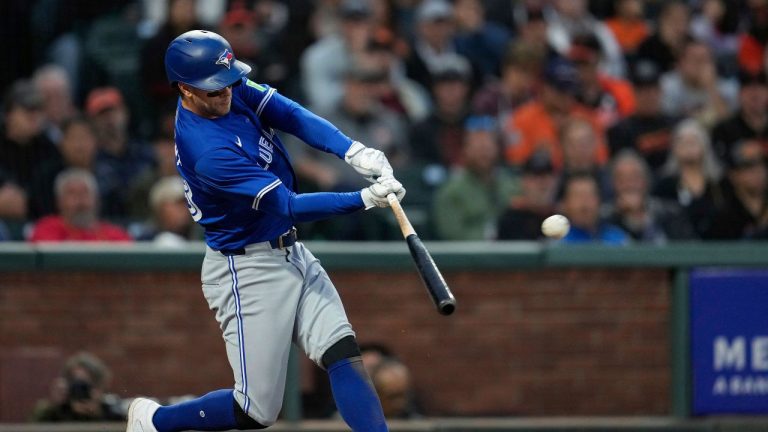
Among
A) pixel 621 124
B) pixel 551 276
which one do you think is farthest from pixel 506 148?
pixel 551 276

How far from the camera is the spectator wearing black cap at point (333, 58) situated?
8102 mm

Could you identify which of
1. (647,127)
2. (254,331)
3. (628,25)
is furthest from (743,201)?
(254,331)

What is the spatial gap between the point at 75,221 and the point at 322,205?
2821 mm

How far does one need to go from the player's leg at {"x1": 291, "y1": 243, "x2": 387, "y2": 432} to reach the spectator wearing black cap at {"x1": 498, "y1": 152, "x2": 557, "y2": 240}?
2.54m

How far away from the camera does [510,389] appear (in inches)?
256

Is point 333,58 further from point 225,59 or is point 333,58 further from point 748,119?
point 225,59

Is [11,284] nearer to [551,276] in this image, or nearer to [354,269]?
[354,269]

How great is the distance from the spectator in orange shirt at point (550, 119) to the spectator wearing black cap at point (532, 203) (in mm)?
422

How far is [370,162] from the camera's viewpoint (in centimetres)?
455

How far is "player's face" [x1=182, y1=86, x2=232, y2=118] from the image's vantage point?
445 centimetres

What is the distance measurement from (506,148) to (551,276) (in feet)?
5.65

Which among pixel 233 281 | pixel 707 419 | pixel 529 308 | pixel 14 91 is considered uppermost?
pixel 14 91

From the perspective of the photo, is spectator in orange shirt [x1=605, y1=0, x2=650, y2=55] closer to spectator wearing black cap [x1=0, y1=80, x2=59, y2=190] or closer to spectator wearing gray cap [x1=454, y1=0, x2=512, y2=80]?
spectator wearing gray cap [x1=454, y1=0, x2=512, y2=80]

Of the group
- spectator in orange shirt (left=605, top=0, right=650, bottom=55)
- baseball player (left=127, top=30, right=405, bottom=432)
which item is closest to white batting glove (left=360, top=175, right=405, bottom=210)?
baseball player (left=127, top=30, right=405, bottom=432)
